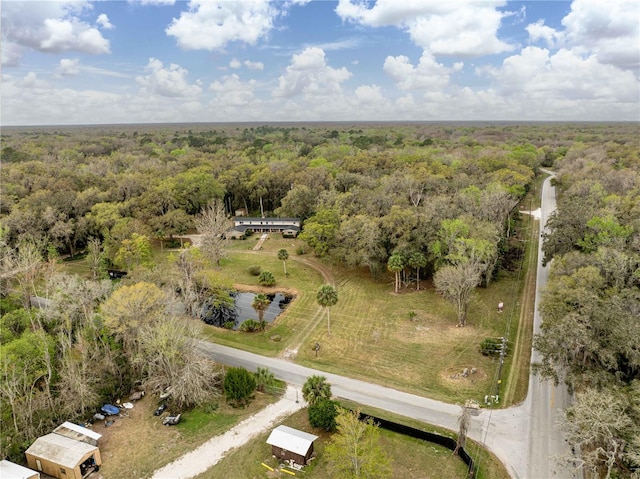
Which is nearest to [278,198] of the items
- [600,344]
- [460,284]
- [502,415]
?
[460,284]

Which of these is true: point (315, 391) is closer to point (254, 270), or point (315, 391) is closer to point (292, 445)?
point (292, 445)

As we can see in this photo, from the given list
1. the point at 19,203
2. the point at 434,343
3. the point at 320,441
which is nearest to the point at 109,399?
the point at 320,441

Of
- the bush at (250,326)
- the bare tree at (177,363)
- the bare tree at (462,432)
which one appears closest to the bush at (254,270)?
the bush at (250,326)

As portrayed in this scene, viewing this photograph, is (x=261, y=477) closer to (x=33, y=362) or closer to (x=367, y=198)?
(x=33, y=362)

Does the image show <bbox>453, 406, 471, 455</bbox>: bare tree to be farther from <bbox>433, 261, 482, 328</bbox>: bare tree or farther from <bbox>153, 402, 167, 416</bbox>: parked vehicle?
<bbox>153, 402, 167, 416</bbox>: parked vehicle

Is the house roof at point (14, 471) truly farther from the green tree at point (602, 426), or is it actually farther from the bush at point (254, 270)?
the bush at point (254, 270)

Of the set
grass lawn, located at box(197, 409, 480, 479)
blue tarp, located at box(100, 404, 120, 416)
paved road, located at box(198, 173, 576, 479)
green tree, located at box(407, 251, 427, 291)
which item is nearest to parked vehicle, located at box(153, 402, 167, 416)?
blue tarp, located at box(100, 404, 120, 416)

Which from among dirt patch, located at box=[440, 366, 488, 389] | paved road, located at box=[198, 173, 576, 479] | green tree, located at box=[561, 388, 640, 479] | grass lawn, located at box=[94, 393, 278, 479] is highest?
green tree, located at box=[561, 388, 640, 479]
